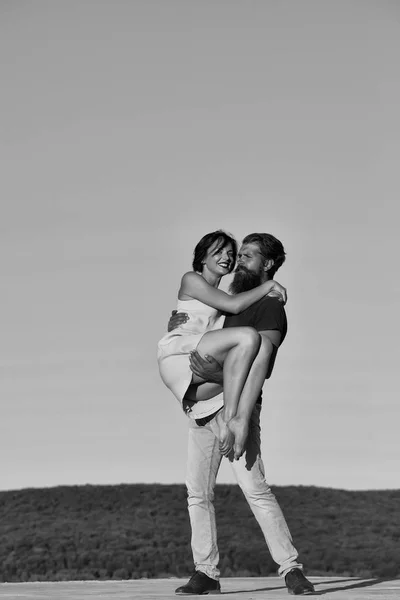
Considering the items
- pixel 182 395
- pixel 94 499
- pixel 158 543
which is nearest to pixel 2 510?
pixel 94 499

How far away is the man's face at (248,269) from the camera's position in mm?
7496

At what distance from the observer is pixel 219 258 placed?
7.44 meters

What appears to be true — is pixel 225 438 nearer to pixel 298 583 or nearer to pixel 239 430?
pixel 239 430

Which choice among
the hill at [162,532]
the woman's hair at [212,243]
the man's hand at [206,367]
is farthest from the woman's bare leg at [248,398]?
the hill at [162,532]

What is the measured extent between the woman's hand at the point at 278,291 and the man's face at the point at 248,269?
37 centimetres

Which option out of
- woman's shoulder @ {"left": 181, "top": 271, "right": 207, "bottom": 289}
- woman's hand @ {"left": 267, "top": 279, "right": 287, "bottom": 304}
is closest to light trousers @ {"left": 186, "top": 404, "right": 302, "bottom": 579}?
woman's hand @ {"left": 267, "top": 279, "right": 287, "bottom": 304}

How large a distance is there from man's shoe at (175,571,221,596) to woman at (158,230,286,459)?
47.3 inches

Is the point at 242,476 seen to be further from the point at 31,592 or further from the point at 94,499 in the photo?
the point at 94,499

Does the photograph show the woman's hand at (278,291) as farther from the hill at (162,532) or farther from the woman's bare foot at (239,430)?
the hill at (162,532)

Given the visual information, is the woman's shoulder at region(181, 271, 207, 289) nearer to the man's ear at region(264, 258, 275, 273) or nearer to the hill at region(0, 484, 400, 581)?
the man's ear at region(264, 258, 275, 273)

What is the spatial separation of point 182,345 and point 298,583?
197 cm

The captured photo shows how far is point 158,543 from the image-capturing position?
17234 mm

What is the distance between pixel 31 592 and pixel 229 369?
3126mm

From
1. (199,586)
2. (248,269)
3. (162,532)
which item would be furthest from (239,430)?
(162,532)
